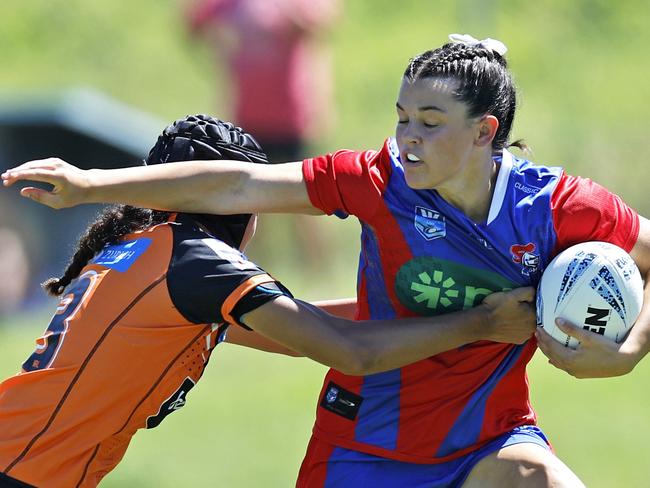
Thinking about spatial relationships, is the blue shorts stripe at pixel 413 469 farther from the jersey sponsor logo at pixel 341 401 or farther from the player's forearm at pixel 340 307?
the player's forearm at pixel 340 307

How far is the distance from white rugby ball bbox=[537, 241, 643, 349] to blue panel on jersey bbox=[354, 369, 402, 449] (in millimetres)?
559

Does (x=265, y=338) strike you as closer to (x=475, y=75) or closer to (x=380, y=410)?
(x=380, y=410)

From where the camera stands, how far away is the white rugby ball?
13.8 ft

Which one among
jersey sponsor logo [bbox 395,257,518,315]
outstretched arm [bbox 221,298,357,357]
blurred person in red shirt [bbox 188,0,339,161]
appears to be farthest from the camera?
blurred person in red shirt [bbox 188,0,339,161]

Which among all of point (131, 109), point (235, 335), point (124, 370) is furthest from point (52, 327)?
point (131, 109)

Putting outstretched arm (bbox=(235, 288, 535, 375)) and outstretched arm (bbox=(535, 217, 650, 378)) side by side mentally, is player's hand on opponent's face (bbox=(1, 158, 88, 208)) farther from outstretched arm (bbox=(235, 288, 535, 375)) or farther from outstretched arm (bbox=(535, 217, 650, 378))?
outstretched arm (bbox=(535, 217, 650, 378))

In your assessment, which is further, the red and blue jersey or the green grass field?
the green grass field

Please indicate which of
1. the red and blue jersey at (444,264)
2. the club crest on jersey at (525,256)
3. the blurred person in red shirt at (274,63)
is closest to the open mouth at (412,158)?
the red and blue jersey at (444,264)

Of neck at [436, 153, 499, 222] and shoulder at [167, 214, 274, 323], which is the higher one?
neck at [436, 153, 499, 222]

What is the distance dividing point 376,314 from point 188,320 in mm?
708

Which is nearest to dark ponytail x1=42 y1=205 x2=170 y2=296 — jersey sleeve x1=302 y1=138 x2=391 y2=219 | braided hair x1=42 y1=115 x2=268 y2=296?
braided hair x1=42 y1=115 x2=268 y2=296

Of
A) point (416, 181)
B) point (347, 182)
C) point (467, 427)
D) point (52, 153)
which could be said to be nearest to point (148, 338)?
point (347, 182)

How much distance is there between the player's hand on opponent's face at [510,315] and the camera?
14.1 feet

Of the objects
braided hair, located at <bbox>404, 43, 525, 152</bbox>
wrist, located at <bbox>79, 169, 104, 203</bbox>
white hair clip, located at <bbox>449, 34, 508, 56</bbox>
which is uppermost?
white hair clip, located at <bbox>449, 34, 508, 56</bbox>
